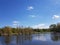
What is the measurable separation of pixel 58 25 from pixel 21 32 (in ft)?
81.6

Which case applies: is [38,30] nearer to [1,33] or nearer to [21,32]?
[21,32]

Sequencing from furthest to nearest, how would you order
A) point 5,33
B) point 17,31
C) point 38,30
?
point 38,30, point 17,31, point 5,33

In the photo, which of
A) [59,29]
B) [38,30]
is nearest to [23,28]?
[59,29]

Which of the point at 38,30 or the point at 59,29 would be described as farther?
the point at 38,30

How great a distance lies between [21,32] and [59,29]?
79.7 feet

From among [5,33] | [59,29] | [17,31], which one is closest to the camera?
[5,33]

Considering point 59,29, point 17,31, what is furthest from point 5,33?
point 59,29

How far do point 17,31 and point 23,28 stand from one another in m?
3.99

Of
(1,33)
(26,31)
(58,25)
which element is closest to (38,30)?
(58,25)

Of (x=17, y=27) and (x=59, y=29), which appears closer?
(x=17, y=27)

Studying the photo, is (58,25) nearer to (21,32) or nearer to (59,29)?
(59,29)

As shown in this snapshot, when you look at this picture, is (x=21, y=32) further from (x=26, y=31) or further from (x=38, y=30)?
(x=38, y=30)

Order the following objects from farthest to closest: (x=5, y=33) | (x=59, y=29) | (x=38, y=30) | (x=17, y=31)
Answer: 1. (x=38, y=30)
2. (x=59, y=29)
3. (x=17, y=31)
4. (x=5, y=33)

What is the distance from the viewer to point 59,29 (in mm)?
74000
